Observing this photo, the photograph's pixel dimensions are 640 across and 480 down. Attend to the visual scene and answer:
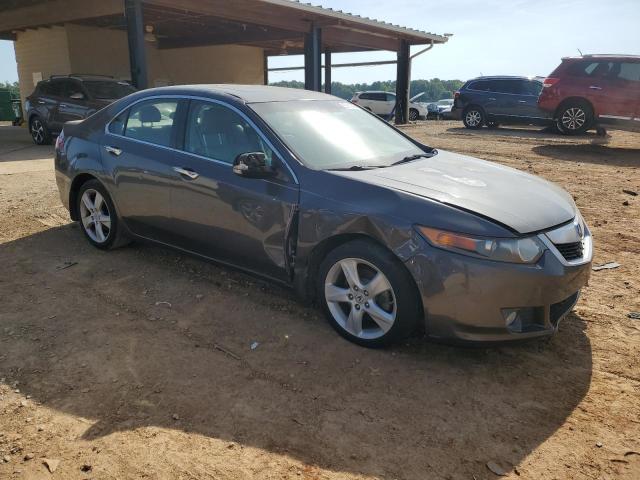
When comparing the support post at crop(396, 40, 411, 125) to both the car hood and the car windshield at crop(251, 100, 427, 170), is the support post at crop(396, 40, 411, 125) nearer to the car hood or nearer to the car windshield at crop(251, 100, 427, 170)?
the car windshield at crop(251, 100, 427, 170)

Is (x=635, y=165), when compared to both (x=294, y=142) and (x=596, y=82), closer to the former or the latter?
(x=596, y=82)

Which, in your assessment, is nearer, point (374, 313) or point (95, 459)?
point (95, 459)

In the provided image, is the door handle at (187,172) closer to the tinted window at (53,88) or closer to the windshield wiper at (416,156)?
the windshield wiper at (416,156)

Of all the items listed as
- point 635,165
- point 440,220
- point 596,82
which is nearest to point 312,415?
point 440,220

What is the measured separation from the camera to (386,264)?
307cm

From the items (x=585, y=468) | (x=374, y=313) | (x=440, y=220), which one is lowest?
(x=585, y=468)

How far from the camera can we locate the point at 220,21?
17297mm

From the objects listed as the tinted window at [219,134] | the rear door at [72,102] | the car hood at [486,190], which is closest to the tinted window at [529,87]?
the rear door at [72,102]

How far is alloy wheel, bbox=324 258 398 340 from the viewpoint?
3.17m

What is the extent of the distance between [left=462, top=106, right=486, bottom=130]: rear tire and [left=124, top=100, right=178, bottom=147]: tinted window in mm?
15169

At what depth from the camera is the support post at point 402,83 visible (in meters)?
21.9

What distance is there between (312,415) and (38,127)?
1348cm

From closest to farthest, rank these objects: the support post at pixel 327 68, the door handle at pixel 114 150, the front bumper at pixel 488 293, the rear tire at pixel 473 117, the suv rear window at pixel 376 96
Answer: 1. the front bumper at pixel 488 293
2. the door handle at pixel 114 150
3. the rear tire at pixel 473 117
4. the support post at pixel 327 68
5. the suv rear window at pixel 376 96

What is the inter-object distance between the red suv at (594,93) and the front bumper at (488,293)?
10854mm
